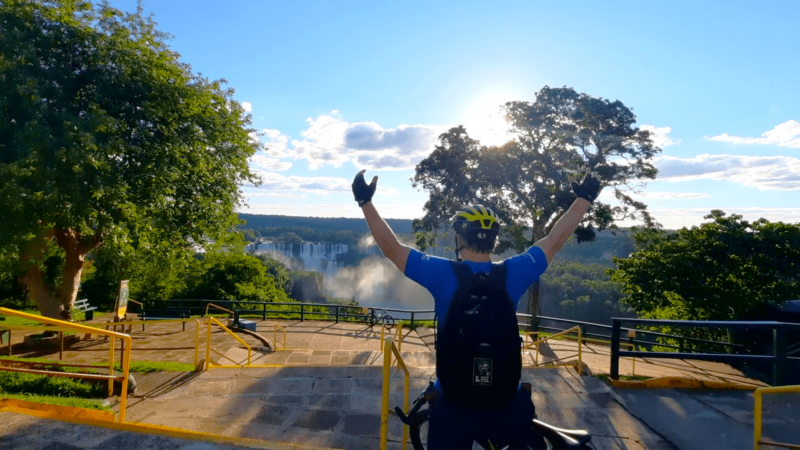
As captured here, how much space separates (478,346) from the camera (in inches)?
89.5

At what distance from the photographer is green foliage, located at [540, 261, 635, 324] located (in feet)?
198

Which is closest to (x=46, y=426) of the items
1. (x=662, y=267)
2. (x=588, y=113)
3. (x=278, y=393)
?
(x=278, y=393)

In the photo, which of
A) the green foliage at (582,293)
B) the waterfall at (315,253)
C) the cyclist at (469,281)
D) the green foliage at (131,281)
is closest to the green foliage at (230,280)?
the green foliage at (131,281)

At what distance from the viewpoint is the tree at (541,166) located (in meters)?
20.5

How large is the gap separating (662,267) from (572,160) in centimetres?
727

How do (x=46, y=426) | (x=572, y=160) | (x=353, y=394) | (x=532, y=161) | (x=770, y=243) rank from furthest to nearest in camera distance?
(x=532, y=161) → (x=572, y=160) → (x=770, y=243) → (x=353, y=394) → (x=46, y=426)

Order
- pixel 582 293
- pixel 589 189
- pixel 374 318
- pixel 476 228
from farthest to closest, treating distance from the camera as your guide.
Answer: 1. pixel 582 293
2. pixel 374 318
3. pixel 589 189
4. pixel 476 228

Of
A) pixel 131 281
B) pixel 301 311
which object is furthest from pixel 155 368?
pixel 131 281

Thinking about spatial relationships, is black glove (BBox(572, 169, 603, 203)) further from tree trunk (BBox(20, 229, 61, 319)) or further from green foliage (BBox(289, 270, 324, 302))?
green foliage (BBox(289, 270, 324, 302))

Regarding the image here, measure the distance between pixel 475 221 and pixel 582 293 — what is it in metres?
69.6

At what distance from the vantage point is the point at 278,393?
6137 millimetres

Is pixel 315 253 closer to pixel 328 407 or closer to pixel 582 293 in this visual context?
pixel 582 293

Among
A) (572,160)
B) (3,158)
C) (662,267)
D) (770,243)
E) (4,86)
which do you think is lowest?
(662,267)

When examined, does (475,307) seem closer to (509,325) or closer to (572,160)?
(509,325)
